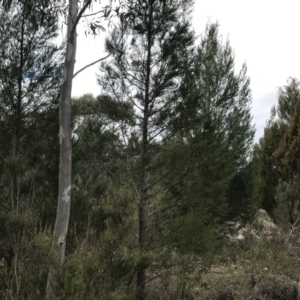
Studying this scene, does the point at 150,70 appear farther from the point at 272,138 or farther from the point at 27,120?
the point at 272,138

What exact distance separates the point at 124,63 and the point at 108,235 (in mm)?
3138

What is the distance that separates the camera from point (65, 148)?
515cm

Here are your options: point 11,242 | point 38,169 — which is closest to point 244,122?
point 38,169

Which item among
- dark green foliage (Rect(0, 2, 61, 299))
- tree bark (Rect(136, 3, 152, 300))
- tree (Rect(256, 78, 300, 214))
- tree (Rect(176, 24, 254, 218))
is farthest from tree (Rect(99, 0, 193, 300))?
tree (Rect(256, 78, 300, 214))

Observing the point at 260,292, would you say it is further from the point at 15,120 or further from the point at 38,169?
the point at 15,120

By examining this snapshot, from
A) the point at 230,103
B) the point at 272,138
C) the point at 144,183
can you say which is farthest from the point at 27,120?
the point at 272,138

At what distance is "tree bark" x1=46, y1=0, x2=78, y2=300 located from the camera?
488cm

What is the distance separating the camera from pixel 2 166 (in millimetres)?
6699

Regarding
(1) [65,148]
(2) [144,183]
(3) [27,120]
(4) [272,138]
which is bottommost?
(2) [144,183]

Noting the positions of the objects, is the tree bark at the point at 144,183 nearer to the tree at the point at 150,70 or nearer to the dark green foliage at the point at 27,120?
the tree at the point at 150,70

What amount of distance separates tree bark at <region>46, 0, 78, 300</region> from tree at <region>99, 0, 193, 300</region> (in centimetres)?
108

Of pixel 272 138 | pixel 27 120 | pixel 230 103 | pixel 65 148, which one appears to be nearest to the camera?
pixel 65 148

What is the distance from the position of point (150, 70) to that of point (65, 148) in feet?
7.12

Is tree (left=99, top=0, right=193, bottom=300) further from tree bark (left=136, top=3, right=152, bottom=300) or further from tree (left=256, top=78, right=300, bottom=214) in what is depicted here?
tree (left=256, top=78, right=300, bottom=214)
